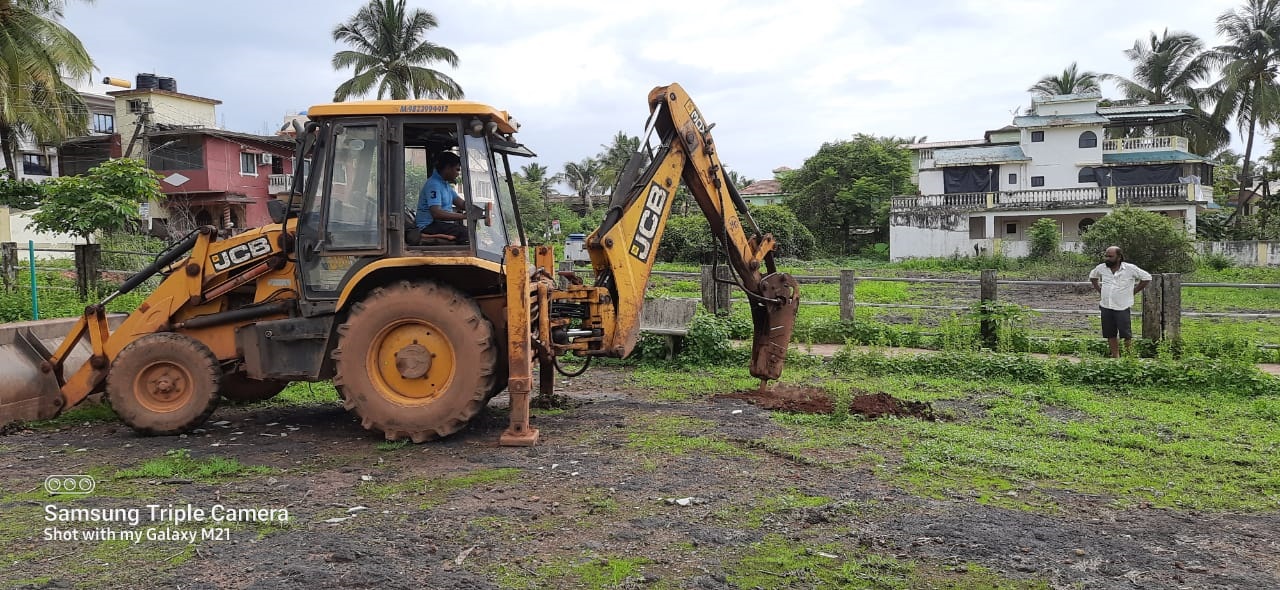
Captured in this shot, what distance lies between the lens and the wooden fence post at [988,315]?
11207 mm

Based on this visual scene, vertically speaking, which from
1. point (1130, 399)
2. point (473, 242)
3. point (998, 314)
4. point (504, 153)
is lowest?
point (1130, 399)

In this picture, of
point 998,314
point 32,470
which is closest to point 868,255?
point 998,314

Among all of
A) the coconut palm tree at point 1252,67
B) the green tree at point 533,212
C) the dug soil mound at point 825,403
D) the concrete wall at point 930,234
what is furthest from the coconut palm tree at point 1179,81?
the dug soil mound at point 825,403

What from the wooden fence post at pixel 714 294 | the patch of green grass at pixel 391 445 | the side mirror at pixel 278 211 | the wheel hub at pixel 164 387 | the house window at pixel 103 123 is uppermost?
the house window at pixel 103 123

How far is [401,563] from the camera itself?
14.2 ft

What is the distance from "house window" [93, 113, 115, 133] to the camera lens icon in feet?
128

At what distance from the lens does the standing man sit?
34.7ft

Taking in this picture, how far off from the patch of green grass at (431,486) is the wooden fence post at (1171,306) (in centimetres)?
832

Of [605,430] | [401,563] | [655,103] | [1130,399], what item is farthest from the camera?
[1130,399]

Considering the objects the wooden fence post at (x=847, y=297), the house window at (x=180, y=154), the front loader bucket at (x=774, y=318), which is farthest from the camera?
the house window at (x=180, y=154)

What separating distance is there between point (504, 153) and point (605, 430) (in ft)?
7.90

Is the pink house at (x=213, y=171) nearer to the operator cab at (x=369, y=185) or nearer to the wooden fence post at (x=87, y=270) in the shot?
the wooden fence post at (x=87, y=270)

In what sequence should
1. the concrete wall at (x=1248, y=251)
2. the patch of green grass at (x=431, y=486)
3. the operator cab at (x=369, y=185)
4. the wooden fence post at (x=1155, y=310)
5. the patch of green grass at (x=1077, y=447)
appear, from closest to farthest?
1. the patch of green grass at (x=431, y=486)
2. the patch of green grass at (x=1077, y=447)
3. the operator cab at (x=369, y=185)
4. the wooden fence post at (x=1155, y=310)
5. the concrete wall at (x=1248, y=251)

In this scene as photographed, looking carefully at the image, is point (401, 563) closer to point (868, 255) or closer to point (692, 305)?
point (692, 305)
